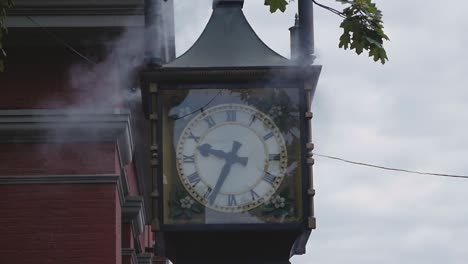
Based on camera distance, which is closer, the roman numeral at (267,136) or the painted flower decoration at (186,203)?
the painted flower decoration at (186,203)

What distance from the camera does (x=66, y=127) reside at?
33.7ft

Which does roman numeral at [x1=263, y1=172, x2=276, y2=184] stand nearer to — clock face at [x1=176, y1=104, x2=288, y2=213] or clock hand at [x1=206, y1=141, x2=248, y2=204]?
clock face at [x1=176, y1=104, x2=288, y2=213]

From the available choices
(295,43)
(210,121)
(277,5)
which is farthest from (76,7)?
(277,5)

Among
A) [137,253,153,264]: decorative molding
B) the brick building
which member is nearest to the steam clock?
the brick building

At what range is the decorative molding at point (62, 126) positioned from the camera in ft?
33.6

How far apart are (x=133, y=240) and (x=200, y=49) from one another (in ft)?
18.7

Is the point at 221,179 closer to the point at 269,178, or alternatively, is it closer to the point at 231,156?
the point at 231,156

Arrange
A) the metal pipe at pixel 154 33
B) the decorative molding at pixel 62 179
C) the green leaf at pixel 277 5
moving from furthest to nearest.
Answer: the decorative molding at pixel 62 179, the metal pipe at pixel 154 33, the green leaf at pixel 277 5

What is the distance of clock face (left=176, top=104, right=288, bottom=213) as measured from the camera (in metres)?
7.02

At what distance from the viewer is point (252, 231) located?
6969mm

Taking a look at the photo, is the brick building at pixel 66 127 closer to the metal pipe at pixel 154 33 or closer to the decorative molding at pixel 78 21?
the decorative molding at pixel 78 21

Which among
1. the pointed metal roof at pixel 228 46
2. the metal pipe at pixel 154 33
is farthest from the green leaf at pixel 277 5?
the metal pipe at pixel 154 33

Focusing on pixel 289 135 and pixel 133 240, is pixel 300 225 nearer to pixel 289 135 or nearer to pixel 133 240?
pixel 289 135

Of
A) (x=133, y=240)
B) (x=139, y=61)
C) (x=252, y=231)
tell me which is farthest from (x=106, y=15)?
(x=252, y=231)
